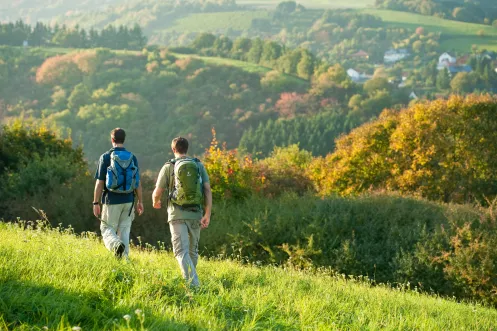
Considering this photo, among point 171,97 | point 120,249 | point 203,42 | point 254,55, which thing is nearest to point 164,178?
point 120,249

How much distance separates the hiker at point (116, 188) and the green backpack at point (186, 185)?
96 cm

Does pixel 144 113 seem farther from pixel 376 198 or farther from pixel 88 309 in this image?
pixel 88 309

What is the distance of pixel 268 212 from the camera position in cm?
1614

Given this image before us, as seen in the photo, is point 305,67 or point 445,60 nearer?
point 305,67

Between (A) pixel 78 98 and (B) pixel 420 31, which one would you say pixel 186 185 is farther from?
(B) pixel 420 31

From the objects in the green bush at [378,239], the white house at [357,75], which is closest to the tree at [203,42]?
the white house at [357,75]

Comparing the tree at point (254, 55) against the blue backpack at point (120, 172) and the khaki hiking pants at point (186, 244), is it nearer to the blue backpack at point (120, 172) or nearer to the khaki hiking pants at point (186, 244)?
the blue backpack at point (120, 172)

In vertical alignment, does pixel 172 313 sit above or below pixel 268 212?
above

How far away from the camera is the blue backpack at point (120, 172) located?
7.53 metres

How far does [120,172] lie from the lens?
297 inches

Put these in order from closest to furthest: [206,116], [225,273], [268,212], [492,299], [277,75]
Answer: [225,273] < [492,299] < [268,212] < [206,116] < [277,75]

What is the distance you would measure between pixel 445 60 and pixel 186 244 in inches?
5611

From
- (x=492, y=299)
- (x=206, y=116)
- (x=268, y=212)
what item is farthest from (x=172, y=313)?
(x=206, y=116)

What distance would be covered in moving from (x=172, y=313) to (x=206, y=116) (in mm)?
89950
